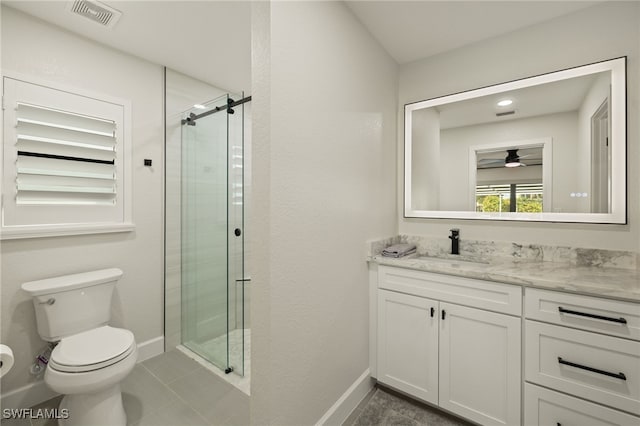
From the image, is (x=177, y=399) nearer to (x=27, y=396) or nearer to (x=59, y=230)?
(x=27, y=396)

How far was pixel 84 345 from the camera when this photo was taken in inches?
61.3

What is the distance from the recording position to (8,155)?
1.61 meters

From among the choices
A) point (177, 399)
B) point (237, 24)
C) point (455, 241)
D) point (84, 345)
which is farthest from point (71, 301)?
point (455, 241)

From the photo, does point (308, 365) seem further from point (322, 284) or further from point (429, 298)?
point (429, 298)

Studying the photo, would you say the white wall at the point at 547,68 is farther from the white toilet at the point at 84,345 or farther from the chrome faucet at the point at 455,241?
the white toilet at the point at 84,345

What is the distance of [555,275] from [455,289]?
477mm

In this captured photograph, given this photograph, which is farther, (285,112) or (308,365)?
(308,365)

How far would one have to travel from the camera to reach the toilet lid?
1.40 metres

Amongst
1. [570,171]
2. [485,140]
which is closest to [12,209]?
[485,140]

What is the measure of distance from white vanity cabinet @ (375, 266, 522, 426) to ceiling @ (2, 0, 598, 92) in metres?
1.58

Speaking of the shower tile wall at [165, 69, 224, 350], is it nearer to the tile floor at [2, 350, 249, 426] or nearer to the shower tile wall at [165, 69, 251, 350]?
the shower tile wall at [165, 69, 251, 350]

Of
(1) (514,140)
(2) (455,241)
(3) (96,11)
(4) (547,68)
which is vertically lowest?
(2) (455,241)

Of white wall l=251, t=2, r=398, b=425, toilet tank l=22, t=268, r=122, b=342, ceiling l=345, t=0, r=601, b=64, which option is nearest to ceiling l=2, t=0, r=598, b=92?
ceiling l=345, t=0, r=601, b=64

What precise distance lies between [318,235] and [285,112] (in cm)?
62
